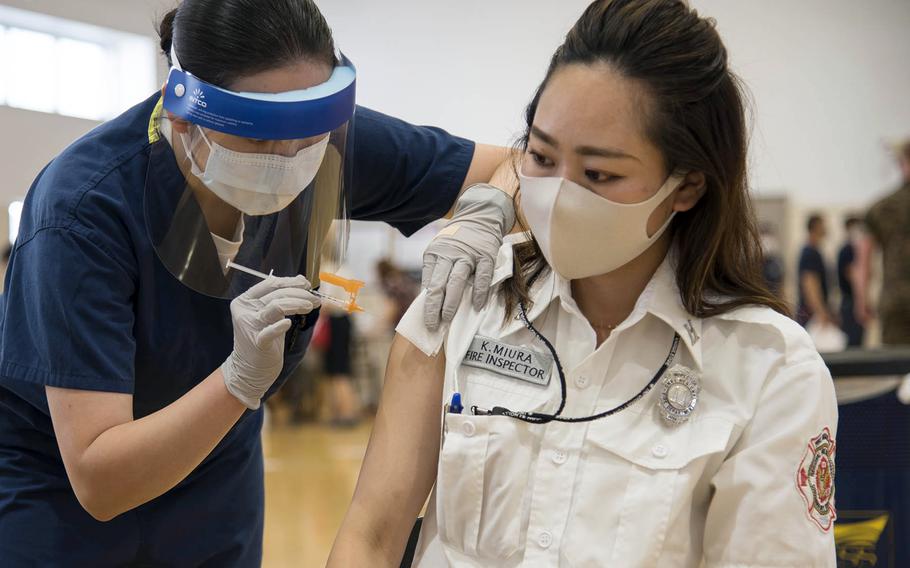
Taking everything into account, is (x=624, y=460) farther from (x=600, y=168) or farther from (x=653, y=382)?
(x=600, y=168)

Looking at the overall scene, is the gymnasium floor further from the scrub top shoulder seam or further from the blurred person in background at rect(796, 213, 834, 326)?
the blurred person in background at rect(796, 213, 834, 326)

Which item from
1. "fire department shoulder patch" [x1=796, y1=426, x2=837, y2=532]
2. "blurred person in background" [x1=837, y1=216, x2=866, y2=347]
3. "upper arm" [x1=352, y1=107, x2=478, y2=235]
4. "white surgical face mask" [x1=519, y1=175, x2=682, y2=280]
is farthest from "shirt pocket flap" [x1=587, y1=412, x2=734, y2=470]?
"blurred person in background" [x1=837, y1=216, x2=866, y2=347]

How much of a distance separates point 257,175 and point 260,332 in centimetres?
23

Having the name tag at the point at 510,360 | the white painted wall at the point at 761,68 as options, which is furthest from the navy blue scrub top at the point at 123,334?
the white painted wall at the point at 761,68

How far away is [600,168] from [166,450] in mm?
707

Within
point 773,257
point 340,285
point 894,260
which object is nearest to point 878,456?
point 340,285

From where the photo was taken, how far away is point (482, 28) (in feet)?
21.7

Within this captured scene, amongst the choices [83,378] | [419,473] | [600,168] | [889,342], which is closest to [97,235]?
[83,378]

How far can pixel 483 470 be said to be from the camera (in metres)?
1.31

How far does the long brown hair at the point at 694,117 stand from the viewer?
1.25 meters

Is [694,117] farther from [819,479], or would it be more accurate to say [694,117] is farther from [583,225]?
[819,479]

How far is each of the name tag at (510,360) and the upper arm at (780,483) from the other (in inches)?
11.2

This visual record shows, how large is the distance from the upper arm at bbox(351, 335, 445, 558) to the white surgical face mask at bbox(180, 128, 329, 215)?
289 millimetres

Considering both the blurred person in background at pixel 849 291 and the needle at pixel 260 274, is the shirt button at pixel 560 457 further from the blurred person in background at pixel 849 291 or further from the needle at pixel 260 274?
the blurred person in background at pixel 849 291
